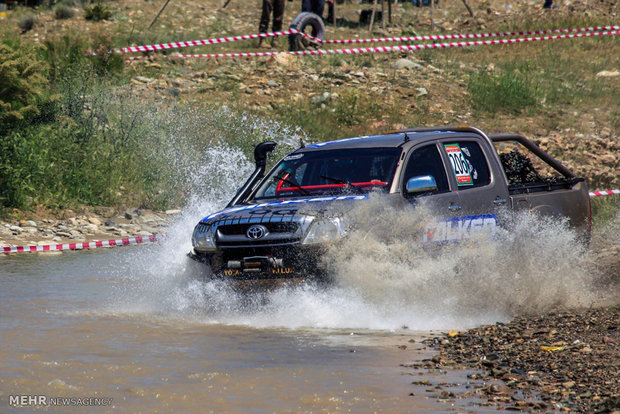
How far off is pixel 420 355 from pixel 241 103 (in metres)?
15.7

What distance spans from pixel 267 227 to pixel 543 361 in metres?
2.67

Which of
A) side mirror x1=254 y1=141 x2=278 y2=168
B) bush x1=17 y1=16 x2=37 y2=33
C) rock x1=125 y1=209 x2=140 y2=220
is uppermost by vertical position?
side mirror x1=254 y1=141 x2=278 y2=168

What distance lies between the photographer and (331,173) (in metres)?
9.20

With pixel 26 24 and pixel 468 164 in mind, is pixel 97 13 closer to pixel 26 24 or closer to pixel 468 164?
pixel 26 24

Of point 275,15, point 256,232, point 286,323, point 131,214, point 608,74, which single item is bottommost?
point 131,214

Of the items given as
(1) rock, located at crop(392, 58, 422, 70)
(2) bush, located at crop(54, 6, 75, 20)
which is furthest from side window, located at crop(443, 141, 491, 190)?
(2) bush, located at crop(54, 6, 75, 20)

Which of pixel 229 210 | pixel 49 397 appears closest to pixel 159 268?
pixel 229 210

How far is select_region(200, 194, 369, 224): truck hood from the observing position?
8211mm

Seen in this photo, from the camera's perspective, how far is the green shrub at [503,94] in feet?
79.2

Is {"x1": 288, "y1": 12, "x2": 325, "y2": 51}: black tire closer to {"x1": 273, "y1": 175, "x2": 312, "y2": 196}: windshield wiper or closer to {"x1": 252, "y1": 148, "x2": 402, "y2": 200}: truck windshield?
{"x1": 252, "y1": 148, "x2": 402, "y2": 200}: truck windshield

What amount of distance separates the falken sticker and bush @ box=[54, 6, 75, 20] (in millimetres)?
26016

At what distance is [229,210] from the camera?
8.86 m

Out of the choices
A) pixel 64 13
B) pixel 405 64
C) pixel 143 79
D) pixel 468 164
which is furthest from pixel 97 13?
pixel 468 164

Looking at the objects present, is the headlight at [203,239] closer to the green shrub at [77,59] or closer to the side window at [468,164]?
the side window at [468,164]
